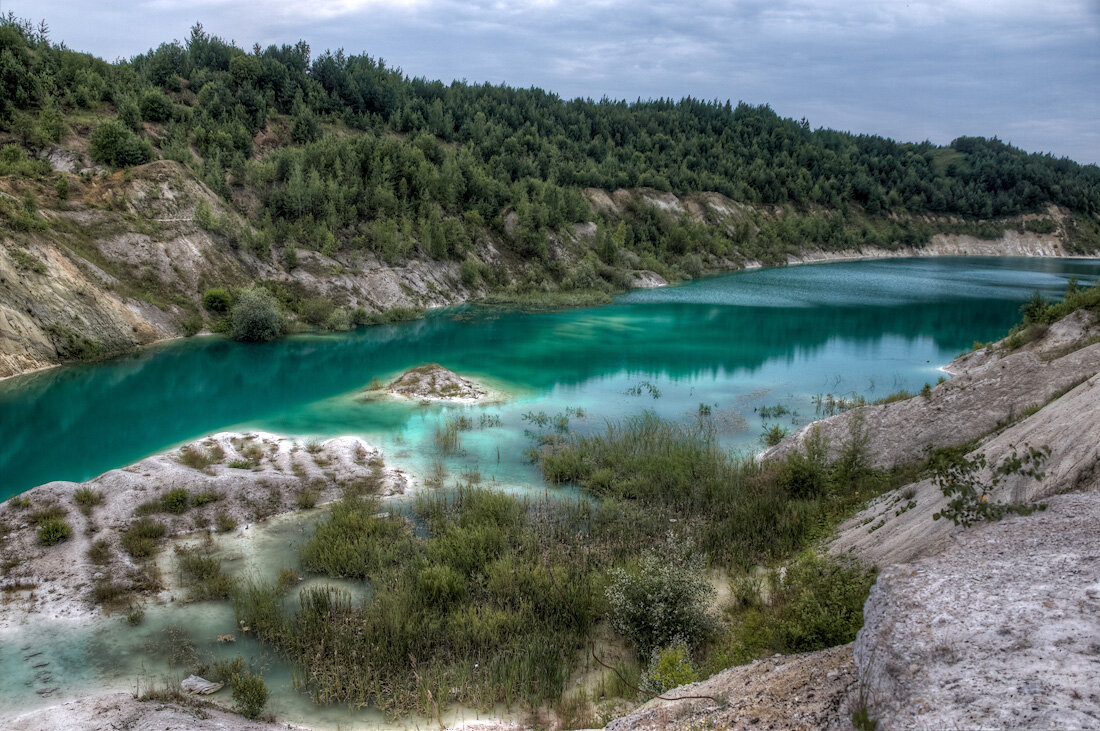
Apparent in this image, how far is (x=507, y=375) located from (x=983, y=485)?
74.7ft

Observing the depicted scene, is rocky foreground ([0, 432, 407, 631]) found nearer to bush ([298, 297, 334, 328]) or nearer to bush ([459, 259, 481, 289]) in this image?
bush ([298, 297, 334, 328])

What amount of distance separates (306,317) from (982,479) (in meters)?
37.6

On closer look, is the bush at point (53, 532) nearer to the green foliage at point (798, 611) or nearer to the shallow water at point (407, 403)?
the shallow water at point (407, 403)

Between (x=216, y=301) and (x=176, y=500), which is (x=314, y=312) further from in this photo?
(x=176, y=500)

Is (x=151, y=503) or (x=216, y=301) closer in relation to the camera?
(x=151, y=503)

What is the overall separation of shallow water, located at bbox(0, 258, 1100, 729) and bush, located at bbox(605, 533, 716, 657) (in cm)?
295

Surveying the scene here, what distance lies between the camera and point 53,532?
13.4m

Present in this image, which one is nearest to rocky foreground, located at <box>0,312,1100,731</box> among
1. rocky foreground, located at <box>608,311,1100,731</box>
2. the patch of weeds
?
rocky foreground, located at <box>608,311,1100,731</box>

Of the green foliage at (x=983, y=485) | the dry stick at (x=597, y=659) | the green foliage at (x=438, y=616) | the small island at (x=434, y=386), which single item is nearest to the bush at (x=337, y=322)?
the small island at (x=434, y=386)

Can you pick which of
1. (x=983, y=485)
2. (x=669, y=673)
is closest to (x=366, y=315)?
(x=669, y=673)

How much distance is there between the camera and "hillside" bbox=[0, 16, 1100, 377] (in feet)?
111

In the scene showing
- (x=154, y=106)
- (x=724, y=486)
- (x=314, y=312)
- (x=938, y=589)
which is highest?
(x=154, y=106)

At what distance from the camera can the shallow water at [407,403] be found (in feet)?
35.0

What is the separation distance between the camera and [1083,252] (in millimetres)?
114125
